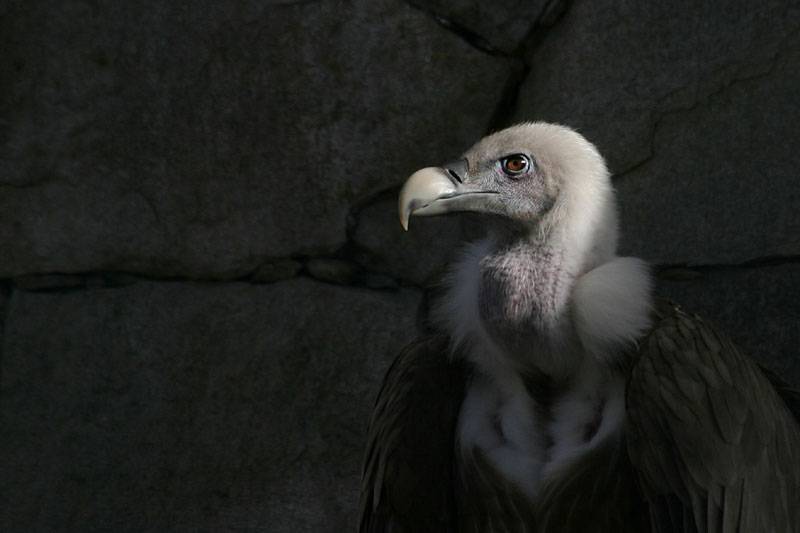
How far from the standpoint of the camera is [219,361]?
332 cm

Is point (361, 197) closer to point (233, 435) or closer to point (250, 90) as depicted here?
point (250, 90)

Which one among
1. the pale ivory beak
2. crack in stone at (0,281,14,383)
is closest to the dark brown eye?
the pale ivory beak

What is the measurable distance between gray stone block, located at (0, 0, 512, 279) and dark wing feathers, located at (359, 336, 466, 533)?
0.83 meters

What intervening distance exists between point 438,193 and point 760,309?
1.19 meters

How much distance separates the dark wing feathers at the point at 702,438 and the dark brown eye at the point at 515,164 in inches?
17.7

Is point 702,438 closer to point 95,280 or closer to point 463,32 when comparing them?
point 463,32

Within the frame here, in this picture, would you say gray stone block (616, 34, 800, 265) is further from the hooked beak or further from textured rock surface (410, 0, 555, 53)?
the hooked beak

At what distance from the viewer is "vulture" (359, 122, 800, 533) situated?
224cm

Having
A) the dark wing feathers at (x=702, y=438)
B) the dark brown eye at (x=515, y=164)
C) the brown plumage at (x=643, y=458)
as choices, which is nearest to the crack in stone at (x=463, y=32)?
the dark brown eye at (x=515, y=164)

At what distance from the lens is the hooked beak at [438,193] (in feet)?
7.80

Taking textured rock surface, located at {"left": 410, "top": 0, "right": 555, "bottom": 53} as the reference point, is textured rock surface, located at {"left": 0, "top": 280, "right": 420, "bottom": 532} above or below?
below

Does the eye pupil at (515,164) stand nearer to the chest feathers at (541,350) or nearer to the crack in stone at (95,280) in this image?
the chest feathers at (541,350)

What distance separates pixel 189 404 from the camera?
3.32 metres

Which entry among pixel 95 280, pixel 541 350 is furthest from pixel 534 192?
pixel 95 280
